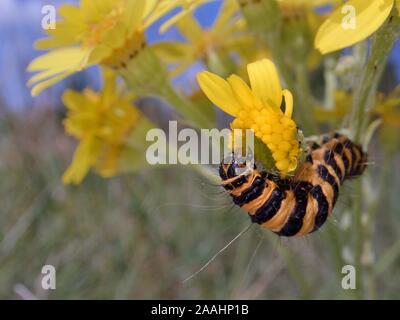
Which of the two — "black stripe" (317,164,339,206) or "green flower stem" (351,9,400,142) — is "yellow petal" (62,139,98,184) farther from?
"black stripe" (317,164,339,206)

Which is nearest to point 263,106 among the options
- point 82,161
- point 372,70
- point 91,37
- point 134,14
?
point 372,70

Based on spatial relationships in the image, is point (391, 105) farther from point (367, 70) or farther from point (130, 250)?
point (130, 250)

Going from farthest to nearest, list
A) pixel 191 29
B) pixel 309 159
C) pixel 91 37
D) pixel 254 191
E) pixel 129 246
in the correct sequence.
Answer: pixel 129 246
pixel 191 29
pixel 91 37
pixel 309 159
pixel 254 191

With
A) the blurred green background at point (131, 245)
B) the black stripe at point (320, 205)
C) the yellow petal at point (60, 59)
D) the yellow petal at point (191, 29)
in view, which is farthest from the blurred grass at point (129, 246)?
the black stripe at point (320, 205)

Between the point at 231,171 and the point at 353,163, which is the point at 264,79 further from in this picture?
the point at 353,163

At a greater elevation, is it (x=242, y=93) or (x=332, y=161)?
(x=242, y=93)

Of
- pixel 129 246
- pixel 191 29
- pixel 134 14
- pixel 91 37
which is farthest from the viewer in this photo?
pixel 129 246

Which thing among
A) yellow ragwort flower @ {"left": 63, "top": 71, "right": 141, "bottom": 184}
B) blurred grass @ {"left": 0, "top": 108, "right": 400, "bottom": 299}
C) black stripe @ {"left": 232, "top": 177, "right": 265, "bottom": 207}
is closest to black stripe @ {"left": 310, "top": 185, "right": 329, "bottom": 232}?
black stripe @ {"left": 232, "top": 177, "right": 265, "bottom": 207}
